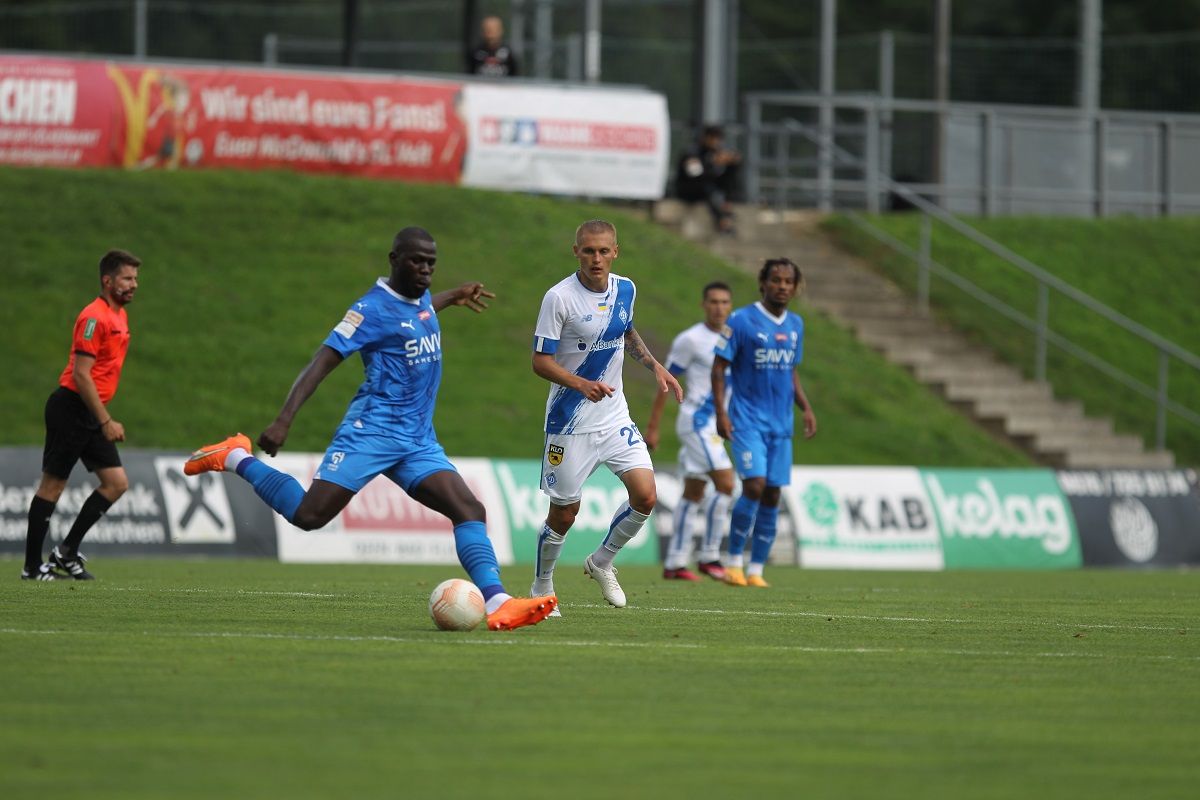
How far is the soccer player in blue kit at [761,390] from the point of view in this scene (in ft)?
52.1

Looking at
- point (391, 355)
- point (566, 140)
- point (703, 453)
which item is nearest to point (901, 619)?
point (391, 355)

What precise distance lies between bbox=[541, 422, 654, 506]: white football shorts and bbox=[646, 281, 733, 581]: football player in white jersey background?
5.47 meters

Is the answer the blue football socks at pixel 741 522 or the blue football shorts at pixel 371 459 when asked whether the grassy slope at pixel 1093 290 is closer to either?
the blue football socks at pixel 741 522

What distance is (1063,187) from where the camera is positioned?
3622 centimetres

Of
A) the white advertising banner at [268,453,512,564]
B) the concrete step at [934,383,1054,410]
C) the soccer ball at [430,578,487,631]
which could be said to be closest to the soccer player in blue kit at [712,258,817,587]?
the white advertising banner at [268,453,512,564]

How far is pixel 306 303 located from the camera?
1026 inches

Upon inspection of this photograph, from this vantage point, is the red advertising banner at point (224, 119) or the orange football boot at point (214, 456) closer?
the orange football boot at point (214, 456)

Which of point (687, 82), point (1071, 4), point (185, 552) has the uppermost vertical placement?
point (1071, 4)

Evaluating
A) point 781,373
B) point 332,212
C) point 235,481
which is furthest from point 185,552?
point 332,212

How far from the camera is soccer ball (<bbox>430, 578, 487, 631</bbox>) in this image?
997 centimetres

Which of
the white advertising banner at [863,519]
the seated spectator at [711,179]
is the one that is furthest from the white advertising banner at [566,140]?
the white advertising banner at [863,519]

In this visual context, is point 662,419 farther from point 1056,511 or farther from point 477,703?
point 477,703

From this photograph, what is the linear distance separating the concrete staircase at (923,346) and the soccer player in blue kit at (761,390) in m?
11.8

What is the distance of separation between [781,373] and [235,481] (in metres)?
6.31
